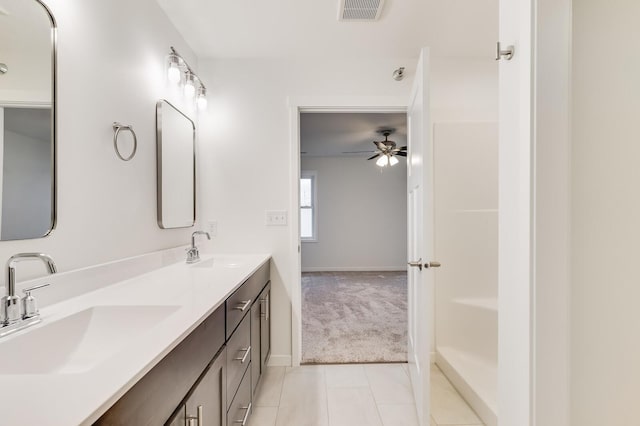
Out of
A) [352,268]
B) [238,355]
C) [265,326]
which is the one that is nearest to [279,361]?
[265,326]

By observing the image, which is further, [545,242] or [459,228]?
[459,228]

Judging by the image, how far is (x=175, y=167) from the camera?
1.97m

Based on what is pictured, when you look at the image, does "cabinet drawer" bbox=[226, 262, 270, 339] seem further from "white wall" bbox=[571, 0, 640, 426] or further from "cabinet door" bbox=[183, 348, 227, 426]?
"white wall" bbox=[571, 0, 640, 426]

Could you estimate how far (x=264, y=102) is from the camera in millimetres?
2363

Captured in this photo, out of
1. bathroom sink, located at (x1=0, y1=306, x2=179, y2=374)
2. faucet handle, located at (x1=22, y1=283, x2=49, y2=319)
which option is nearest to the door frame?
bathroom sink, located at (x1=0, y1=306, x2=179, y2=374)

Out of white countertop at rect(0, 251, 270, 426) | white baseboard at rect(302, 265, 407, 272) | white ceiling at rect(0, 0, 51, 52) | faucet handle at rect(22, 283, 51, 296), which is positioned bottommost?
white baseboard at rect(302, 265, 407, 272)

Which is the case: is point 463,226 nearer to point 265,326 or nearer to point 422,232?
point 422,232

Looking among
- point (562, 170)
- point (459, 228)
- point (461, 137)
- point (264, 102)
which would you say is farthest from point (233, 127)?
point (562, 170)

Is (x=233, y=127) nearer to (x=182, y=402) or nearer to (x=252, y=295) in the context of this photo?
(x=252, y=295)

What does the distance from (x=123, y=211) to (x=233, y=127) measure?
1148 millimetres

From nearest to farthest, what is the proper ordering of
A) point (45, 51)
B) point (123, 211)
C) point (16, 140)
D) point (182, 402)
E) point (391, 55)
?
1. point (182, 402)
2. point (16, 140)
3. point (45, 51)
4. point (123, 211)
5. point (391, 55)

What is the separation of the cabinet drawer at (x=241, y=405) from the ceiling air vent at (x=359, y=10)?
212 centimetres

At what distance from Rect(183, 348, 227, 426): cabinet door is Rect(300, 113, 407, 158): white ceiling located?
3.03m

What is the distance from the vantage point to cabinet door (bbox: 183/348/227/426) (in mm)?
911
